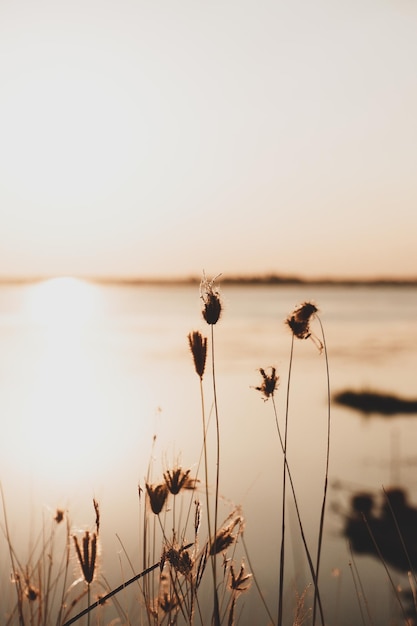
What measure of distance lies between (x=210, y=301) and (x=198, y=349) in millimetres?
191

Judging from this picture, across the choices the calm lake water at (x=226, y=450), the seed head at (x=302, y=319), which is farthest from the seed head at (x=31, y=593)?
the seed head at (x=302, y=319)

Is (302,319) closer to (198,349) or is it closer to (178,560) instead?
(198,349)

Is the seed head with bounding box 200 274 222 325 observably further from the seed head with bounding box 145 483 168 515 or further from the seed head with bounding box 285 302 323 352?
the seed head with bounding box 145 483 168 515

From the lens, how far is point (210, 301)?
2500mm

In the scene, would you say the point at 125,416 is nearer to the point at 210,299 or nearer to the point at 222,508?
the point at 222,508

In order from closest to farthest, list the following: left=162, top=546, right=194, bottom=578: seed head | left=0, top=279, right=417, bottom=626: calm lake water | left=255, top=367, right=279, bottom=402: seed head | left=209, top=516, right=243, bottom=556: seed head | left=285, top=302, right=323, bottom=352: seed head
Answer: left=162, top=546, right=194, bottom=578: seed head < left=209, top=516, right=243, bottom=556: seed head < left=255, top=367, right=279, bottom=402: seed head < left=285, top=302, right=323, bottom=352: seed head < left=0, top=279, right=417, bottom=626: calm lake water

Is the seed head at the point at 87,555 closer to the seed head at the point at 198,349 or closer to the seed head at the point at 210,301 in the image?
the seed head at the point at 198,349

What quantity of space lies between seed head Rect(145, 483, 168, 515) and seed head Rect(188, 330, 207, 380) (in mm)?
423

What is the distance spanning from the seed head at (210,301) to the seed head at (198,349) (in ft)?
0.23

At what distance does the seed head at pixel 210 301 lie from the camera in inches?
97.7

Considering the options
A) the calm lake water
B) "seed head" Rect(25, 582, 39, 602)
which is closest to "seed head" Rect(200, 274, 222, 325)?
the calm lake water

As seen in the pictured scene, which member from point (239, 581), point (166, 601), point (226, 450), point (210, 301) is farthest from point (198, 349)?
point (226, 450)

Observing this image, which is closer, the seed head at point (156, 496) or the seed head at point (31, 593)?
the seed head at point (156, 496)

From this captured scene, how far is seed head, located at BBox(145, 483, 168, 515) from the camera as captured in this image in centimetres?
240
